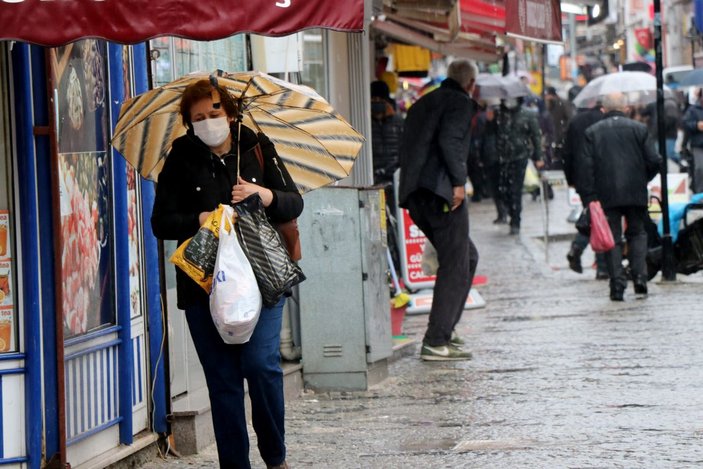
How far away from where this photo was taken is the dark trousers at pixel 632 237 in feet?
45.1

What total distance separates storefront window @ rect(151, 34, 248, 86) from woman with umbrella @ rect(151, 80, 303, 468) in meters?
1.65

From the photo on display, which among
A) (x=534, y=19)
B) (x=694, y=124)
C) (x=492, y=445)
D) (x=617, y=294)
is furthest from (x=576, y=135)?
(x=492, y=445)

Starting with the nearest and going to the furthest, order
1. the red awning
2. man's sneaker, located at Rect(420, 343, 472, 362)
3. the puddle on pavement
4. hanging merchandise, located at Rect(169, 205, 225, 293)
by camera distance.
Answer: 1. the red awning
2. hanging merchandise, located at Rect(169, 205, 225, 293)
3. the puddle on pavement
4. man's sneaker, located at Rect(420, 343, 472, 362)

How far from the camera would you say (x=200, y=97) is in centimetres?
588

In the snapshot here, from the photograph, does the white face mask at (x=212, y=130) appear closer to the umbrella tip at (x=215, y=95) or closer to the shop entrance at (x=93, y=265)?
the umbrella tip at (x=215, y=95)

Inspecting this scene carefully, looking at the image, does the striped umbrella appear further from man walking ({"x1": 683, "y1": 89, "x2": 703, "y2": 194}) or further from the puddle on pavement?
man walking ({"x1": 683, "y1": 89, "x2": 703, "y2": 194})

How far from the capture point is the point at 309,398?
29.5ft

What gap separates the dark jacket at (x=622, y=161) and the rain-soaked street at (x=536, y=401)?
1.01 metres

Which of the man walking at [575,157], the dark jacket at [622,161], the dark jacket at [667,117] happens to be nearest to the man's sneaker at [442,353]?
the dark jacket at [622,161]

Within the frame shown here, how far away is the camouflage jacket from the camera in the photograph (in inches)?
855

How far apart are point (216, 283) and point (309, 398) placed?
342 cm

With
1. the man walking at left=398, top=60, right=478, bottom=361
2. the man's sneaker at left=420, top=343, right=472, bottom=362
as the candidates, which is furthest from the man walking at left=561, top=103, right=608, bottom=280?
the man walking at left=398, top=60, right=478, bottom=361

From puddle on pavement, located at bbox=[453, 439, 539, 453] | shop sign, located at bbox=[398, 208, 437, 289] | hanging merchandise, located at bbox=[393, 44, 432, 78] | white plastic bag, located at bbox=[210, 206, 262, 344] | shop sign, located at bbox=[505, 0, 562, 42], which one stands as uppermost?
hanging merchandise, located at bbox=[393, 44, 432, 78]

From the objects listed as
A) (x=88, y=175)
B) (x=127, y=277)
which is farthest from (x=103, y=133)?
(x=127, y=277)
